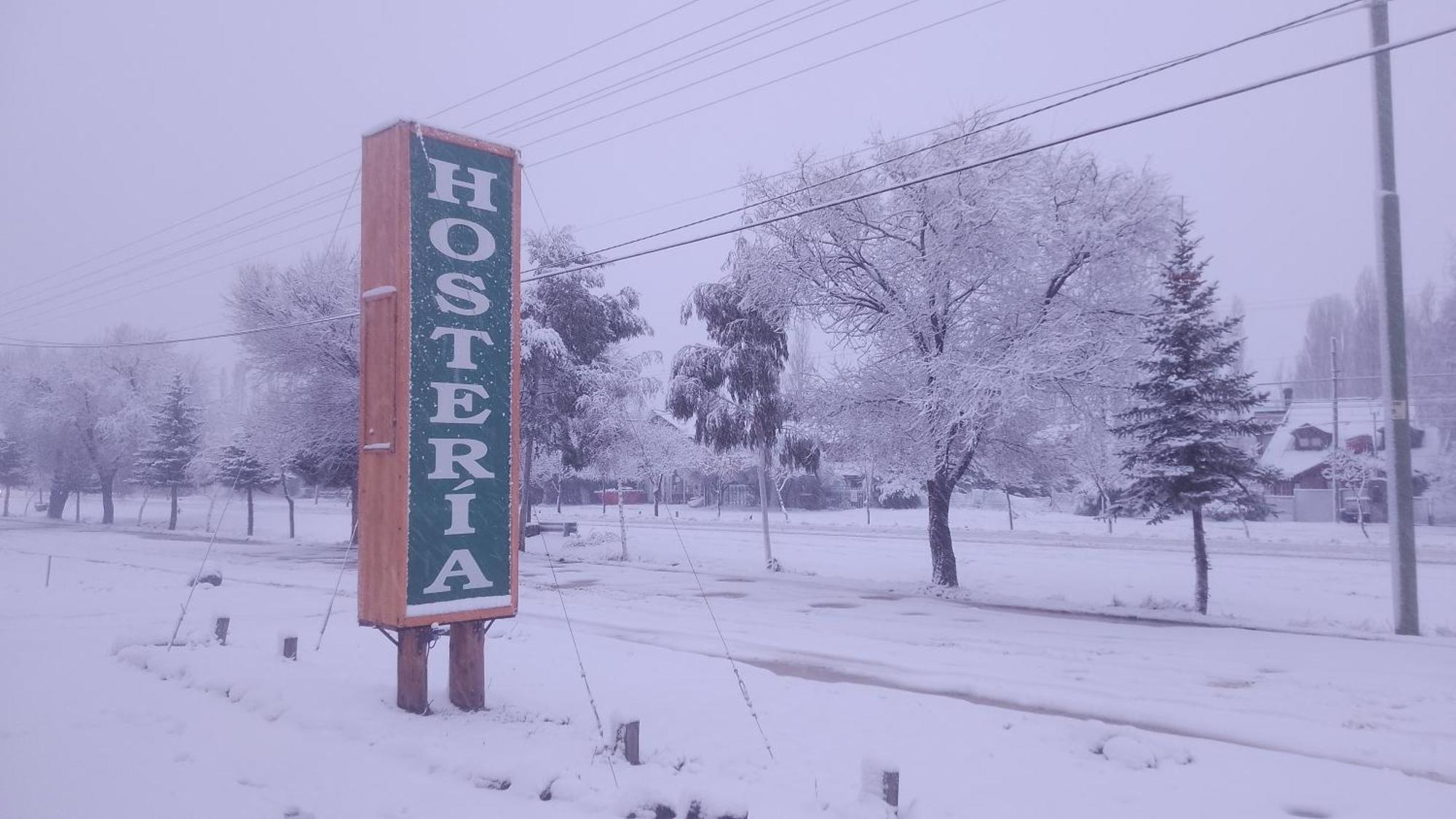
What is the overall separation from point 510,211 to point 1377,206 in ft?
44.5

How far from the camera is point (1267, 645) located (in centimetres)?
1287

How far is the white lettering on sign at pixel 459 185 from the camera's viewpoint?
27.1 feet

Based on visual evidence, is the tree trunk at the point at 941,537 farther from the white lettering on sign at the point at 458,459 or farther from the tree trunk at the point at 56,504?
the tree trunk at the point at 56,504

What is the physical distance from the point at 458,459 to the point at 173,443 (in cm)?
4667

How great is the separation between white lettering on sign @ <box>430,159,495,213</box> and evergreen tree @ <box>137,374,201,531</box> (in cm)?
4510

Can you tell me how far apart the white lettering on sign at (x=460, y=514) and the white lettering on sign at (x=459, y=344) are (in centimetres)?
113

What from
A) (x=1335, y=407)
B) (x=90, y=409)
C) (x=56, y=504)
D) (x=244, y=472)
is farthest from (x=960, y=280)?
(x=56, y=504)

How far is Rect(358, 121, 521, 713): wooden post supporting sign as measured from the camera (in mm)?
7867

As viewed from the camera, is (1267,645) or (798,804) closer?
(798,804)

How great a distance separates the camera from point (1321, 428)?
51406 millimetres

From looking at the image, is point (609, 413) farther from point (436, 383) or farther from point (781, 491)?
point (781, 491)

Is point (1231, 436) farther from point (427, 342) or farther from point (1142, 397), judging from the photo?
point (427, 342)

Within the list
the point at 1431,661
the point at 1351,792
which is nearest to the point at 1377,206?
the point at 1431,661

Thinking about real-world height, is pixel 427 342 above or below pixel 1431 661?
above
